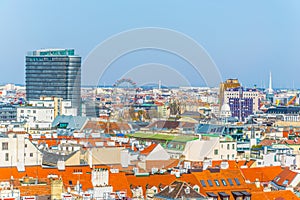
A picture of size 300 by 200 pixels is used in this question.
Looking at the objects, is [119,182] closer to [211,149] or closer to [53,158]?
[53,158]

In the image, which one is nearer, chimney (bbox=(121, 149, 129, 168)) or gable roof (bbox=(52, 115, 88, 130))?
chimney (bbox=(121, 149, 129, 168))

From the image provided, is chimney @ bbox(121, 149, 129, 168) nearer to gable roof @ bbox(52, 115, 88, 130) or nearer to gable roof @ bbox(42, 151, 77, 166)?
gable roof @ bbox(42, 151, 77, 166)

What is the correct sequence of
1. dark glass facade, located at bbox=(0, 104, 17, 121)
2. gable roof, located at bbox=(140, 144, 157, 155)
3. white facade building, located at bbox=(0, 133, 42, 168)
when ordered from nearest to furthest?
white facade building, located at bbox=(0, 133, 42, 168) → gable roof, located at bbox=(140, 144, 157, 155) → dark glass facade, located at bbox=(0, 104, 17, 121)

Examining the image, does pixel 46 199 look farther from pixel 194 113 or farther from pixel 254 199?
pixel 194 113

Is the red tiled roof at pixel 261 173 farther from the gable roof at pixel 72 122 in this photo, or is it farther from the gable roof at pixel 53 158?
the gable roof at pixel 72 122

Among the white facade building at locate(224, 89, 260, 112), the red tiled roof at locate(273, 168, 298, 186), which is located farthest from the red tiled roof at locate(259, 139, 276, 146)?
the white facade building at locate(224, 89, 260, 112)

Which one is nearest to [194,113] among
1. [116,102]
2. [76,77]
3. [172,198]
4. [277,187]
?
[116,102]

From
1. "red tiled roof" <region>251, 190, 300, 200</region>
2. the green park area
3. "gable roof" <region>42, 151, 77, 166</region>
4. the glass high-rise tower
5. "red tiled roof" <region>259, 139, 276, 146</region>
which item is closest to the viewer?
"red tiled roof" <region>251, 190, 300, 200</region>

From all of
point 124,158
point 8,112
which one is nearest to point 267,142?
point 124,158

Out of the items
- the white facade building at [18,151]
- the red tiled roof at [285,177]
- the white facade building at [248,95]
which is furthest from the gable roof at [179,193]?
the white facade building at [248,95]
